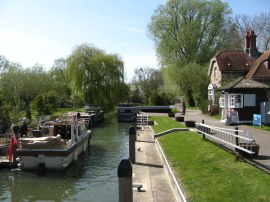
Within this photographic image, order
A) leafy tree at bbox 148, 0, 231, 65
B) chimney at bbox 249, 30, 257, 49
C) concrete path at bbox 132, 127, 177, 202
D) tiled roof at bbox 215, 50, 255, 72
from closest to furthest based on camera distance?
concrete path at bbox 132, 127, 177, 202 → tiled roof at bbox 215, 50, 255, 72 → chimney at bbox 249, 30, 257, 49 → leafy tree at bbox 148, 0, 231, 65

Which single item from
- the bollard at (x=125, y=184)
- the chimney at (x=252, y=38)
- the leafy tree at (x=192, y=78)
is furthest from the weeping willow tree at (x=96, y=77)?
the bollard at (x=125, y=184)

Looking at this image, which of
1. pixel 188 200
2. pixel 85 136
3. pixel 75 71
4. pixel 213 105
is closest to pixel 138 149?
pixel 85 136

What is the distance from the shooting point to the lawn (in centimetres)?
943

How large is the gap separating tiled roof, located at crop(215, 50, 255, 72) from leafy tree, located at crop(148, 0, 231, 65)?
1216 cm

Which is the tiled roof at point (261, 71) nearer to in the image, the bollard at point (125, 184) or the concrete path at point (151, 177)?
the concrete path at point (151, 177)

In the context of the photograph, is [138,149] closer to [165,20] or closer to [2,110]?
[2,110]

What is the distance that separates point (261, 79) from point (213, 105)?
27.5 feet

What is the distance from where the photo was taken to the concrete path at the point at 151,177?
1122 cm

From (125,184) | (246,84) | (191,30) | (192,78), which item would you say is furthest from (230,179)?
(191,30)

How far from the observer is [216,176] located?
11.3 meters

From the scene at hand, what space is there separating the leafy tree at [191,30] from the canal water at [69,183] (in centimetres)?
3633

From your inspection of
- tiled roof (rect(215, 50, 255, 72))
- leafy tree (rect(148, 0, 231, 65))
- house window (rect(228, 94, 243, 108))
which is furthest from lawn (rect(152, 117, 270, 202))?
leafy tree (rect(148, 0, 231, 65))

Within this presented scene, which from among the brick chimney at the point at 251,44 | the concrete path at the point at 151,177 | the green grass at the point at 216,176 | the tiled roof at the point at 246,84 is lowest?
the concrete path at the point at 151,177

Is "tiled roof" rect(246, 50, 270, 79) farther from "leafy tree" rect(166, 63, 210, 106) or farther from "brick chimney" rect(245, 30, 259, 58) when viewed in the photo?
"leafy tree" rect(166, 63, 210, 106)
